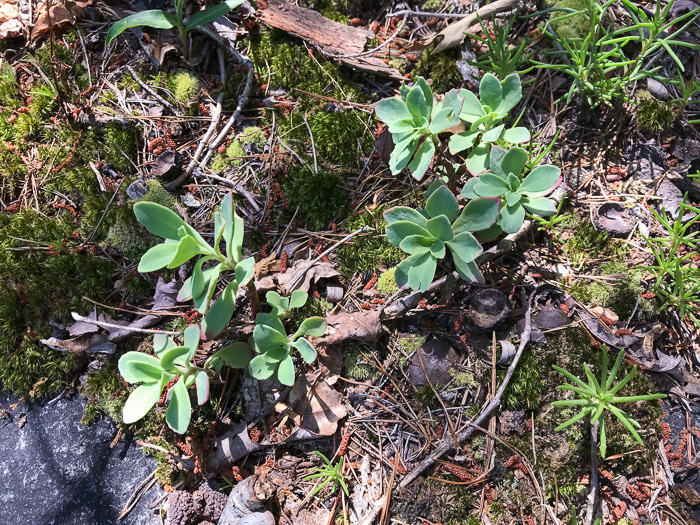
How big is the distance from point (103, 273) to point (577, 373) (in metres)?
2.90

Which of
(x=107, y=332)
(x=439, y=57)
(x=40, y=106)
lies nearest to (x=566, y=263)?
(x=439, y=57)

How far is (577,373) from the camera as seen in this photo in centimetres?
240

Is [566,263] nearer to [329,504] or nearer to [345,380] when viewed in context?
[345,380]

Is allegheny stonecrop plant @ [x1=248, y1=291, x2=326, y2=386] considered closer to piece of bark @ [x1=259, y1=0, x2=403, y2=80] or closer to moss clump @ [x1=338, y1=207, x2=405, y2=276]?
moss clump @ [x1=338, y1=207, x2=405, y2=276]

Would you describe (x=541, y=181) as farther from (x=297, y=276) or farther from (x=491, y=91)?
(x=297, y=276)

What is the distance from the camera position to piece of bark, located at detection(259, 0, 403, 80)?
3125 mm

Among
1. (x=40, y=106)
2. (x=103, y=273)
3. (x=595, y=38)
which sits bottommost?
(x=103, y=273)

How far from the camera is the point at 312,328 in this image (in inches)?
92.4

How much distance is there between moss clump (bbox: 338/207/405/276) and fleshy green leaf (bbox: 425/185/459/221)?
52cm

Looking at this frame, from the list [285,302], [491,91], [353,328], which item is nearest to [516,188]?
[491,91]

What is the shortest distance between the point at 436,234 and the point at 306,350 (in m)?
0.88

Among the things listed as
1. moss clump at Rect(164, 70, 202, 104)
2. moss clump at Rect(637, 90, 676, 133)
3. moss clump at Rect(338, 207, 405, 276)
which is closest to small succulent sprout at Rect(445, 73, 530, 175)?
moss clump at Rect(338, 207, 405, 276)

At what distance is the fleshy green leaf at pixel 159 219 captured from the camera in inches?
81.1

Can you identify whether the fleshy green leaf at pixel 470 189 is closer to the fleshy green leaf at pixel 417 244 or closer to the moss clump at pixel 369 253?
the fleshy green leaf at pixel 417 244
